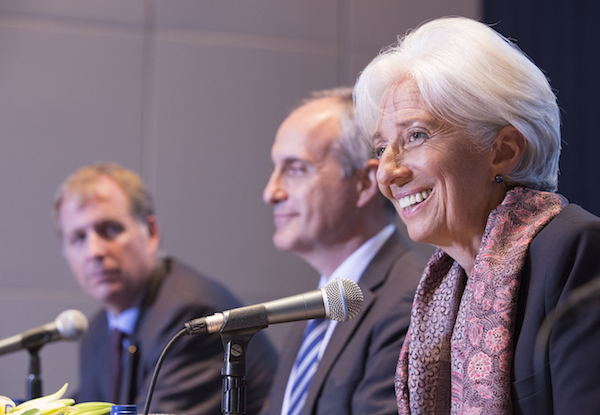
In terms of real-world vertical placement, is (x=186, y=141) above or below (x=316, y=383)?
above

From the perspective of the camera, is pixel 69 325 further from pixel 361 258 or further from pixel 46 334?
pixel 361 258

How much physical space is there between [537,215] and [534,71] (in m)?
0.34

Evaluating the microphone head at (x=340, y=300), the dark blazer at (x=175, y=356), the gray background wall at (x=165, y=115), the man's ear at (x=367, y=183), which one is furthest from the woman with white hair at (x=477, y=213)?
the gray background wall at (x=165, y=115)

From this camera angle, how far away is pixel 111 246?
3.02 metres

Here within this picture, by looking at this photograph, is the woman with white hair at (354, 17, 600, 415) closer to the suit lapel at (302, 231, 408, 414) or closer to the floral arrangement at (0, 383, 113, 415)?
the suit lapel at (302, 231, 408, 414)

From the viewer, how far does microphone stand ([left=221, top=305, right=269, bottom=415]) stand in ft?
3.95

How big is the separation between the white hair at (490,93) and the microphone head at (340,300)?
1.51 ft

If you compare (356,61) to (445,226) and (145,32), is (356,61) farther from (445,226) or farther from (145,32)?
(445,226)

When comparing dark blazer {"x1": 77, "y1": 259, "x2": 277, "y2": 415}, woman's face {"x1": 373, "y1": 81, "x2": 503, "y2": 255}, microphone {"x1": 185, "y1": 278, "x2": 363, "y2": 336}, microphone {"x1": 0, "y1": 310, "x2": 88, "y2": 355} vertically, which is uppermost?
woman's face {"x1": 373, "y1": 81, "x2": 503, "y2": 255}

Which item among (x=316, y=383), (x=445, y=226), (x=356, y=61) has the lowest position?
(x=316, y=383)

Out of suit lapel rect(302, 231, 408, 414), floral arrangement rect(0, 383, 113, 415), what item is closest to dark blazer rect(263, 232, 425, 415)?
suit lapel rect(302, 231, 408, 414)

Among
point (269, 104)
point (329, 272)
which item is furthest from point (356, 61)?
point (329, 272)

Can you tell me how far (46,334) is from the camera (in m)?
2.02

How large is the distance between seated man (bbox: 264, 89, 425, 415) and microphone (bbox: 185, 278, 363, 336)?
608 millimetres
